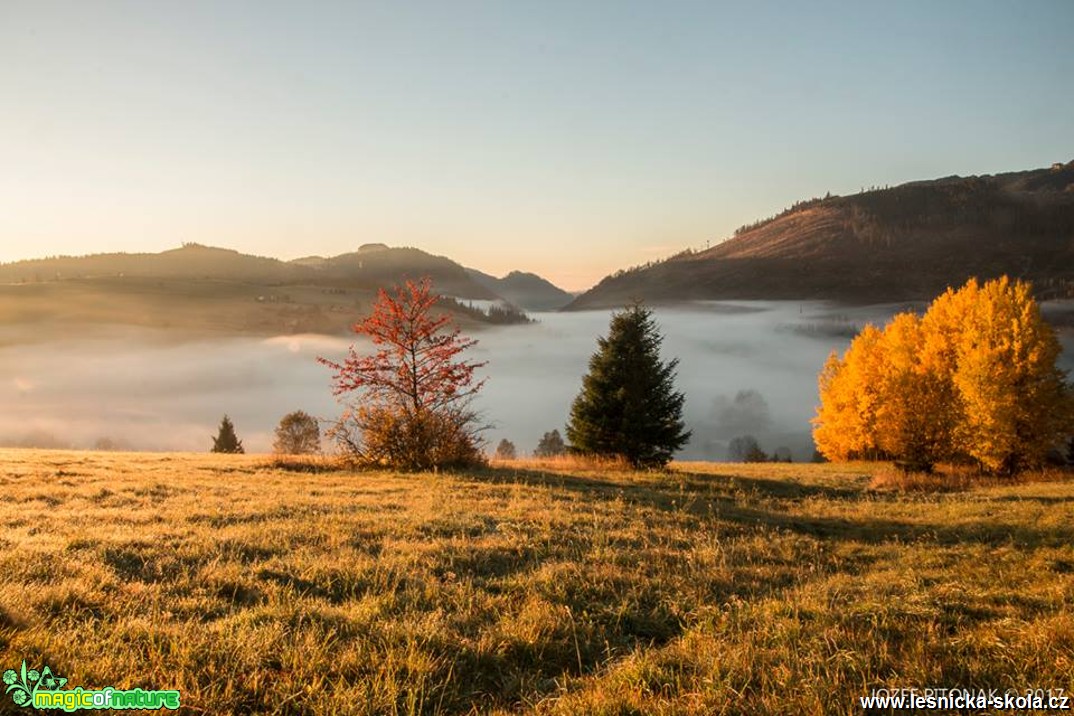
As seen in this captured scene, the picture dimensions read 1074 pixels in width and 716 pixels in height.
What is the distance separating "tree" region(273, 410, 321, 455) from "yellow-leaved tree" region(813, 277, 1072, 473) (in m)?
72.9

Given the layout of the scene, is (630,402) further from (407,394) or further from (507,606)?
(507,606)

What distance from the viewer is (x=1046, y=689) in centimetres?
440

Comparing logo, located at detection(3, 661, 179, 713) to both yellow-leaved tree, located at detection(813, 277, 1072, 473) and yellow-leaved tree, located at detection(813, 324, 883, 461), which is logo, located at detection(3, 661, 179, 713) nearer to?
yellow-leaved tree, located at detection(813, 277, 1072, 473)

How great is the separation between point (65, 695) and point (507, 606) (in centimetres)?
404

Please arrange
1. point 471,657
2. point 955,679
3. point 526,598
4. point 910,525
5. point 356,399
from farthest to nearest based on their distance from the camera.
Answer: point 356,399 < point 910,525 < point 526,598 < point 471,657 < point 955,679

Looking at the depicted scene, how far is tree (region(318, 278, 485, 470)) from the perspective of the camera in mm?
24250

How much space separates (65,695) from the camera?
398 centimetres

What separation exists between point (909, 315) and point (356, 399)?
4961 centimetres

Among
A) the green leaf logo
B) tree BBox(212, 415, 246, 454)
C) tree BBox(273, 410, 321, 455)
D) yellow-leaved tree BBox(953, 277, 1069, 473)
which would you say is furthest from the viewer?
tree BBox(273, 410, 321, 455)

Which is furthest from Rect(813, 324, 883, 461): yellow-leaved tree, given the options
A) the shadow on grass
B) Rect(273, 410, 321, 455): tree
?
Rect(273, 410, 321, 455): tree

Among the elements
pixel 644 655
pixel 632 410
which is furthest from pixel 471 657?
pixel 632 410

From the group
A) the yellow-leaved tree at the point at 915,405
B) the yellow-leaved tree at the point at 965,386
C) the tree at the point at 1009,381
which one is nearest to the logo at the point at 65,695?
the yellow-leaved tree at the point at 965,386

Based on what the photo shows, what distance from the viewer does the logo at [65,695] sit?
3.87 metres

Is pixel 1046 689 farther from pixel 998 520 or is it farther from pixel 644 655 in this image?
pixel 998 520
